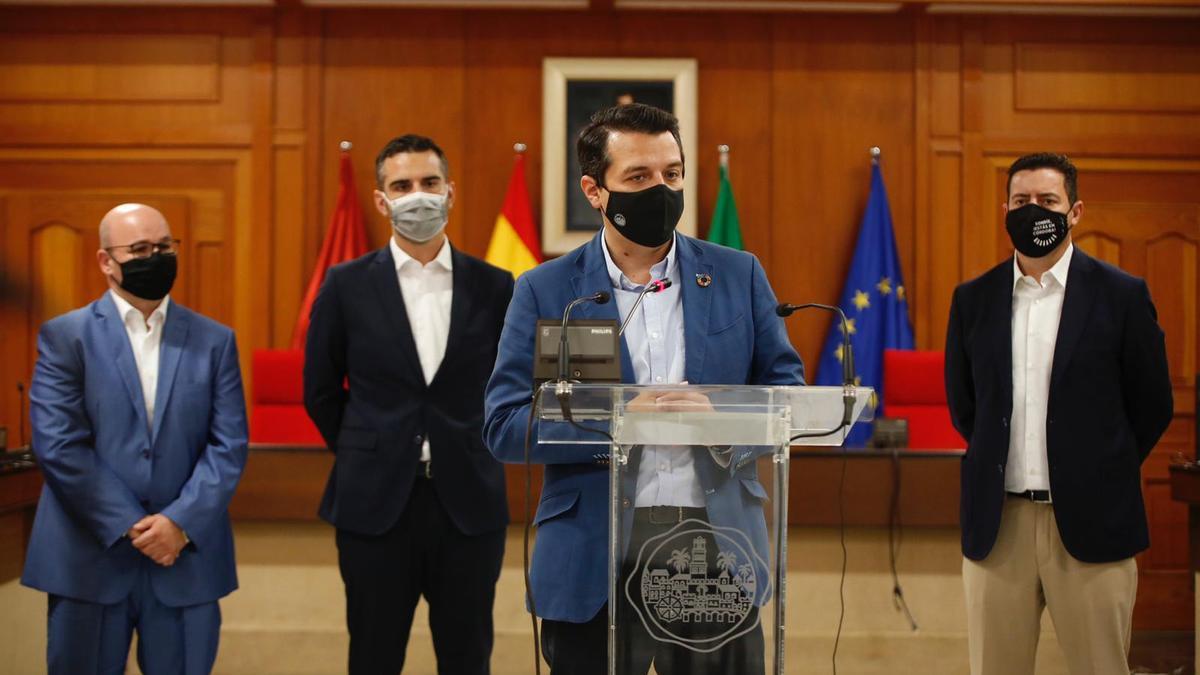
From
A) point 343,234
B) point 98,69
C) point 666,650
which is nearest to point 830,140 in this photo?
point 343,234

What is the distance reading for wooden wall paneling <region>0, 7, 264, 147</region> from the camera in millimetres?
5848

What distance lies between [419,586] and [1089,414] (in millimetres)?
1729

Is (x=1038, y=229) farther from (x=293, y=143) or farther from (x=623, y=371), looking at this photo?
(x=293, y=143)

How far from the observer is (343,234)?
18.8ft

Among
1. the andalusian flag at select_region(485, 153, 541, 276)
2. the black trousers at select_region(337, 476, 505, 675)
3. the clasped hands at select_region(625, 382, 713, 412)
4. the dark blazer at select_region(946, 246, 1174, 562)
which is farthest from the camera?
the andalusian flag at select_region(485, 153, 541, 276)

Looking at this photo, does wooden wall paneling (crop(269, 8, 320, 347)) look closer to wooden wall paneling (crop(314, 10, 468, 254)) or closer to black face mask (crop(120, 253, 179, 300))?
wooden wall paneling (crop(314, 10, 468, 254))

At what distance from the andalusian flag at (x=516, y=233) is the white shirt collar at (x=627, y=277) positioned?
3545mm

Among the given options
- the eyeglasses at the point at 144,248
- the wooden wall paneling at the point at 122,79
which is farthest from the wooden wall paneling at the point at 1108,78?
the eyeglasses at the point at 144,248

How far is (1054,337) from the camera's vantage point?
9.04 ft

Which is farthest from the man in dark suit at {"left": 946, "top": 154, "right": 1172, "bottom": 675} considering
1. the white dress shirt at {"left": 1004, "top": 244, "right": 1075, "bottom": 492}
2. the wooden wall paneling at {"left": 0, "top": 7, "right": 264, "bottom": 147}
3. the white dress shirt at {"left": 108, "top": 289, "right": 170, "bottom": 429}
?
the wooden wall paneling at {"left": 0, "top": 7, "right": 264, "bottom": 147}

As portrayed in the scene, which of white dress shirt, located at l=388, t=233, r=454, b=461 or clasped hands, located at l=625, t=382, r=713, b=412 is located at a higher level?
white dress shirt, located at l=388, t=233, r=454, b=461

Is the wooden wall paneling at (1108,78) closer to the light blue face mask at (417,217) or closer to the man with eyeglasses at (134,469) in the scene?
the light blue face mask at (417,217)

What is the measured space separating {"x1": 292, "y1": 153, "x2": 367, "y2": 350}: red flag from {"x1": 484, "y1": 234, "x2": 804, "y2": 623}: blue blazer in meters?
3.77

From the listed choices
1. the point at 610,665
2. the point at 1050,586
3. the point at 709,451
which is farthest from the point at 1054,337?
the point at 610,665
